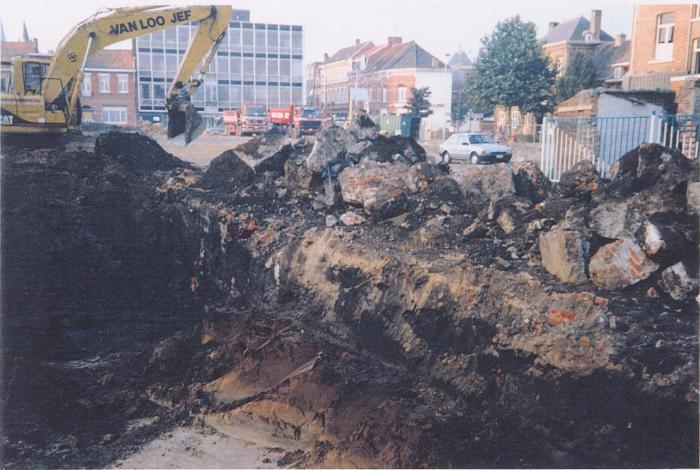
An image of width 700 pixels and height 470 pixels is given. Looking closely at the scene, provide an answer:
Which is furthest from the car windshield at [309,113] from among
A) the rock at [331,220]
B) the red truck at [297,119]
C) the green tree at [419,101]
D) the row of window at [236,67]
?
the rock at [331,220]

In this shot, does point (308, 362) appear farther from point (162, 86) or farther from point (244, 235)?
point (162, 86)

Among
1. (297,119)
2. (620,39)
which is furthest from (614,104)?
(620,39)

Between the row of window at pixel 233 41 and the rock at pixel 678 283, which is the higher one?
the row of window at pixel 233 41

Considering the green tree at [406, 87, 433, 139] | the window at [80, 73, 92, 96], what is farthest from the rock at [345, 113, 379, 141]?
the window at [80, 73, 92, 96]

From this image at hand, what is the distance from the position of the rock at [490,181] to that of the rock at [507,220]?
0.96 m

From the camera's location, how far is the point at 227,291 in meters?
9.54

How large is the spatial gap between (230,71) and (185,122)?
26.6ft

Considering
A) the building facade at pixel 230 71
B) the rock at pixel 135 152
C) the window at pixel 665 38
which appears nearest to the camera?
the rock at pixel 135 152

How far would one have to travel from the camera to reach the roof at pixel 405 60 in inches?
1286

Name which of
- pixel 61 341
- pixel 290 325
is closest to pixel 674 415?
pixel 290 325

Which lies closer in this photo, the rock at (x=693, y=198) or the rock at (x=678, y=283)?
the rock at (x=678, y=283)

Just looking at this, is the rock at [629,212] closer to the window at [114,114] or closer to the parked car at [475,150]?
the parked car at [475,150]

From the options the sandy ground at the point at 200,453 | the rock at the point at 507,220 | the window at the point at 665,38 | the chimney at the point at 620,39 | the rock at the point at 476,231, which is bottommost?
the sandy ground at the point at 200,453

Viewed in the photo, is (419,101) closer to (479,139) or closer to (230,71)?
(479,139)
